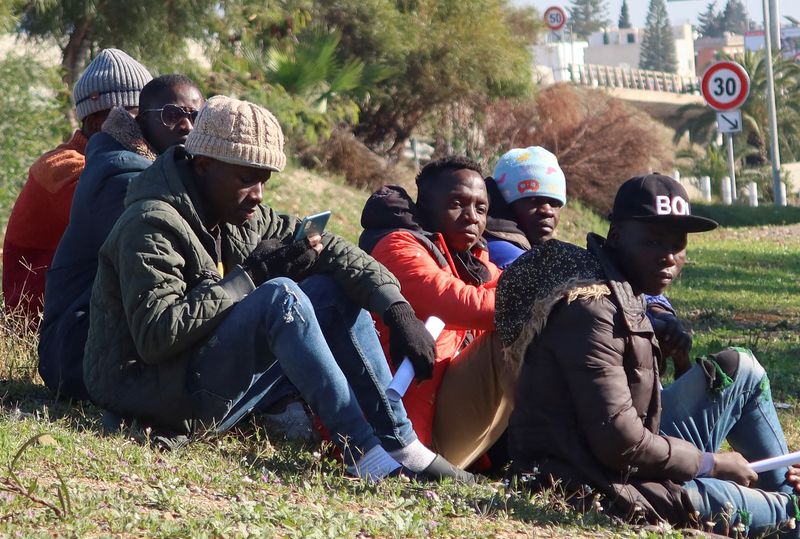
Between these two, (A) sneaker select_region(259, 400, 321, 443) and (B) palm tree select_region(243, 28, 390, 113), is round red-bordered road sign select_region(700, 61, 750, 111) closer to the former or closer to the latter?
(B) palm tree select_region(243, 28, 390, 113)

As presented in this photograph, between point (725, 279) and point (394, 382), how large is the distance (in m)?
9.21

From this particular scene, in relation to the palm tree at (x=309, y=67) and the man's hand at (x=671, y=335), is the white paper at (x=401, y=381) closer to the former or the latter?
the man's hand at (x=671, y=335)

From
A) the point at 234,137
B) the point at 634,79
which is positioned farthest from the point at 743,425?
the point at 634,79

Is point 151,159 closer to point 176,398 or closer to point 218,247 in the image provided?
point 218,247

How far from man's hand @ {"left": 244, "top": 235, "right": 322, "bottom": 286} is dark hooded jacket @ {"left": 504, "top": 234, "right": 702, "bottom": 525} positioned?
839 millimetres

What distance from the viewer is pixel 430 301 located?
548cm

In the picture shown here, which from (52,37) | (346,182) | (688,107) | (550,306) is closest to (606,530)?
(550,306)

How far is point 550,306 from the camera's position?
4.59m

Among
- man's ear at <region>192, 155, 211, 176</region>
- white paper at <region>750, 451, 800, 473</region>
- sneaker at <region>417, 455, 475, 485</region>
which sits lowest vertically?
white paper at <region>750, 451, 800, 473</region>

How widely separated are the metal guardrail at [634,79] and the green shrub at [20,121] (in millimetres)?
50283

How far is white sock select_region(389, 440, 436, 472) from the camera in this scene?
4.98 meters

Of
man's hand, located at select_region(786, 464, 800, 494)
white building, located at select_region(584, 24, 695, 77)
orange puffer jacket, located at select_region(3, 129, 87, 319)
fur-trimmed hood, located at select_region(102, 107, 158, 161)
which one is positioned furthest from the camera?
white building, located at select_region(584, 24, 695, 77)

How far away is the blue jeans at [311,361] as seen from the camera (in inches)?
190

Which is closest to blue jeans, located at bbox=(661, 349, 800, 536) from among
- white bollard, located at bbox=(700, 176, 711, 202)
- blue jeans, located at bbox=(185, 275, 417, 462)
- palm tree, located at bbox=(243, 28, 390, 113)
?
blue jeans, located at bbox=(185, 275, 417, 462)
